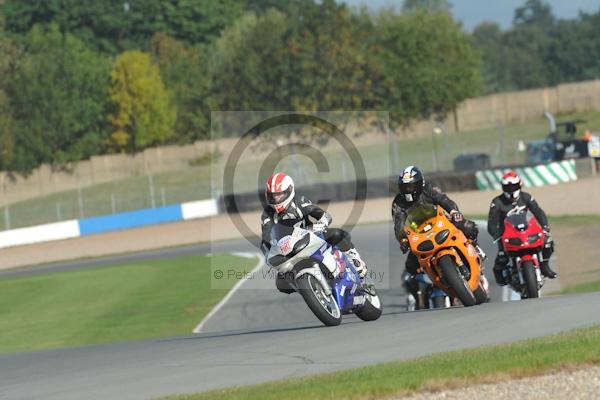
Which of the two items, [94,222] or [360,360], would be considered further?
[94,222]

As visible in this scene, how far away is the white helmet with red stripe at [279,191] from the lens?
11852 mm

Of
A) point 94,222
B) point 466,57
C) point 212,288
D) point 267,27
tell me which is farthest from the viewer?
point 466,57

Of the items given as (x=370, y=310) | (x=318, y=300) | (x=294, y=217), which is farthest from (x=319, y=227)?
(x=370, y=310)

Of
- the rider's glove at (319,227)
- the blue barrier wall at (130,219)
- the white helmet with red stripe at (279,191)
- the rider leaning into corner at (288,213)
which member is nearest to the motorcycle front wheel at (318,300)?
the rider leaning into corner at (288,213)

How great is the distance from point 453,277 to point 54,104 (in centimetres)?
6076

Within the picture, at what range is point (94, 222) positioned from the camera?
47531 millimetres

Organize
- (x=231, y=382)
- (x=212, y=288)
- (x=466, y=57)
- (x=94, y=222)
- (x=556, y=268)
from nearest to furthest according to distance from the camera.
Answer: (x=231, y=382)
(x=556, y=268)
(x=212, y=288)
(x=94, y=222)
(x=466, y=57)

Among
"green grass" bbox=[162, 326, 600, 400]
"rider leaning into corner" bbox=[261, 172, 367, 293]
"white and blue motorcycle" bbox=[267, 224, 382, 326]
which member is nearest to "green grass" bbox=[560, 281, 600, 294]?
"white and blue motorcycle" bbox=[267, 224, 382, 326]

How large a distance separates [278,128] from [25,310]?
31694 millimetres

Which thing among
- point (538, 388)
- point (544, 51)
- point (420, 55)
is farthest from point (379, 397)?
point (544, 51)

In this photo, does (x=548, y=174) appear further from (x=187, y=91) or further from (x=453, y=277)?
(x=187, y=91)

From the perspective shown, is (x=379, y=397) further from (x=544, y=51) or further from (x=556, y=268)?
(x=544, y=51)

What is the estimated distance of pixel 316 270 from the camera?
465 inches

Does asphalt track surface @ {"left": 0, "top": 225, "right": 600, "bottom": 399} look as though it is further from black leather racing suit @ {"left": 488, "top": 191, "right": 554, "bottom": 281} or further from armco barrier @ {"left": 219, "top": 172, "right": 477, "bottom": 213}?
armco barrier @ {"left": 219, "top": 172, "right": 477, "bottom": 213}
